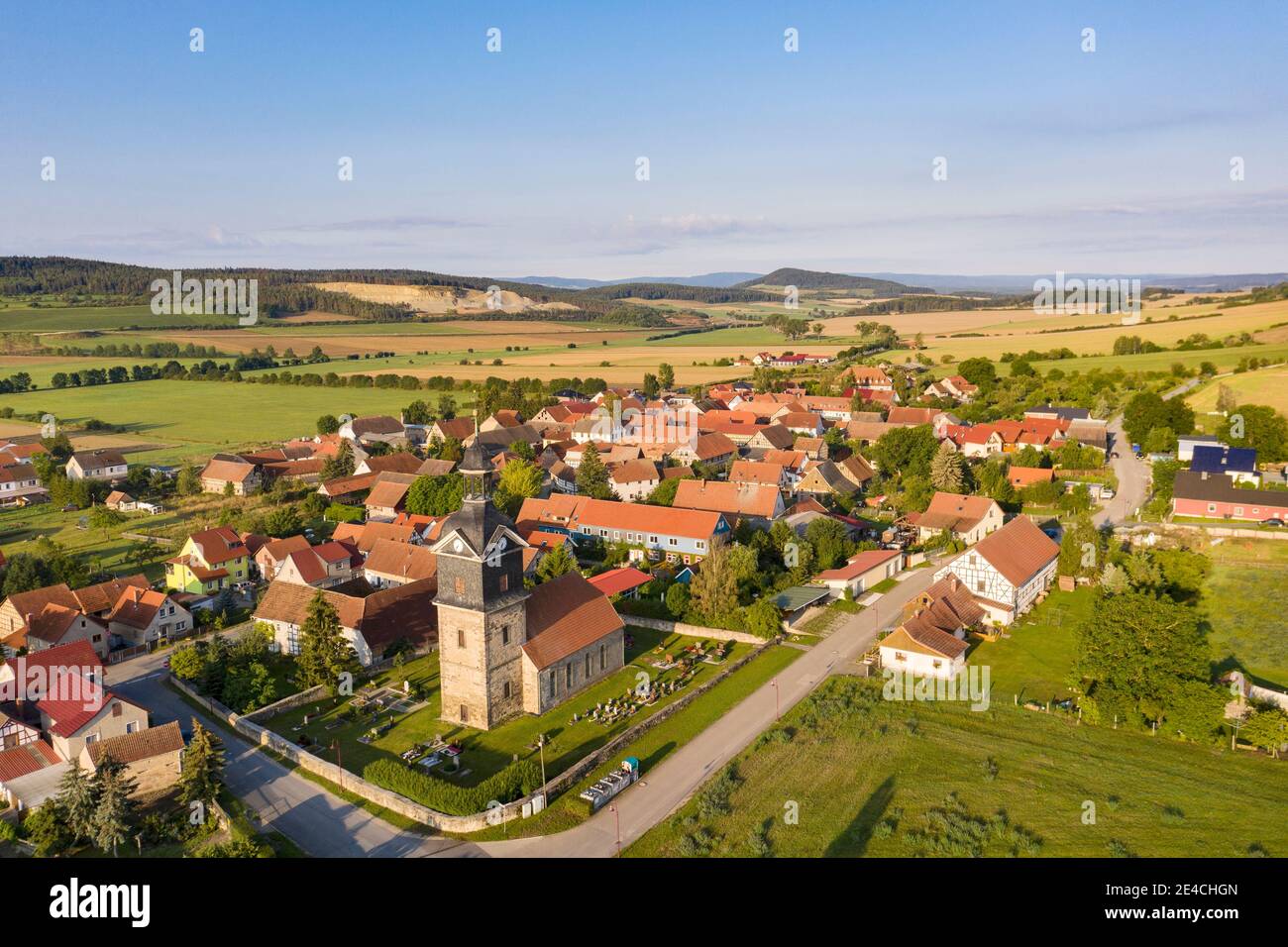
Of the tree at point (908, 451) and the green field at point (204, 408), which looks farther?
the green field at point (204, 408)

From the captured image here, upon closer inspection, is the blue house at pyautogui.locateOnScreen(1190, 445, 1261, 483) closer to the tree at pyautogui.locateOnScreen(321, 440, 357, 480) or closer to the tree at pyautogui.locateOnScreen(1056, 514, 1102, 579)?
the tree at pyautogui.locateOnScreen(1056, 514, 1102, 579)

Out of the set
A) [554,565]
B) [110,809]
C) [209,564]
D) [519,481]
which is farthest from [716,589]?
[209,564]

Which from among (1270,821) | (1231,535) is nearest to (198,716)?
(1270,821)

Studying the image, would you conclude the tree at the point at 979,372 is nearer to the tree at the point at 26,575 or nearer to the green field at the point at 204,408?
the green field at the point at 204,408

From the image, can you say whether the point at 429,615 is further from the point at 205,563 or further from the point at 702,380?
the point at 702,380

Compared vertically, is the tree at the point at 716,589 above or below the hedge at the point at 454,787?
above

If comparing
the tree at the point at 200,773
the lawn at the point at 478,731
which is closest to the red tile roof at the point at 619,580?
the lawn at the point at 478,731

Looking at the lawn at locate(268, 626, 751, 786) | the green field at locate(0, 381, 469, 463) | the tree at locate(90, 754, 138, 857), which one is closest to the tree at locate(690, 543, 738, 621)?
the lawn at locate(268, 626, 751, 786)
